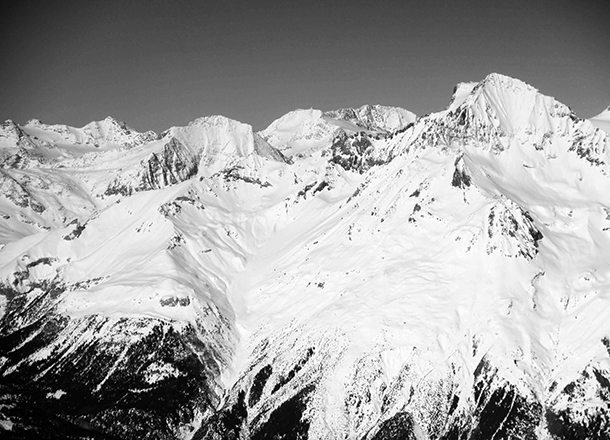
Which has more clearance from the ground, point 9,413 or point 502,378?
point 9,413

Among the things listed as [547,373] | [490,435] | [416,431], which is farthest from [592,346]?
[416,431]

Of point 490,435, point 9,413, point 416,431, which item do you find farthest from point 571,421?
point 9,413

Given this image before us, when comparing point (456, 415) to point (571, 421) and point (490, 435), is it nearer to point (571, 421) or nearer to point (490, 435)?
point (490, 435)

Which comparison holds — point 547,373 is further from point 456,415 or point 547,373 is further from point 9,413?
point 9,413

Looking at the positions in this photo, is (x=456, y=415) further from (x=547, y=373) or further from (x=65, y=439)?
(x=65, y=439)

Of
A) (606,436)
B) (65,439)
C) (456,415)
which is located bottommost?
(606,436)

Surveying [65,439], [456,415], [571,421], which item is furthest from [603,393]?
[65,439]

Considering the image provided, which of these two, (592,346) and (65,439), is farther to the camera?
(592,346)

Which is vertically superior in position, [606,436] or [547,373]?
[547,373]

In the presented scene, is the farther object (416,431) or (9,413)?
(416,431)
